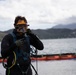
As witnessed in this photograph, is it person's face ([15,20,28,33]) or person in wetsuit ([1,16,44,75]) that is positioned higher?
person's face ([15,20,28,33])

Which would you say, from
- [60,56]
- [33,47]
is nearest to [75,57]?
[60,56]

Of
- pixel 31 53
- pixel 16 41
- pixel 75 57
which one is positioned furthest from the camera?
pixel 75 57

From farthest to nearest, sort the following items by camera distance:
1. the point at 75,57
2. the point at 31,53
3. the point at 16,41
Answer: the point at 75,57 < the point at 31,53 < the point at 16,41

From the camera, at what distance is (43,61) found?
56.4 m

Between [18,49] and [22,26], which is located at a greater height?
[22,26]

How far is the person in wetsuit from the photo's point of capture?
20.5 ft

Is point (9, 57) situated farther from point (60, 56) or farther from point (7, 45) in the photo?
point (60, 56)

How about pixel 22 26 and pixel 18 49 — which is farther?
pixel 18 49

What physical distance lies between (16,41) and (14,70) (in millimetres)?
570

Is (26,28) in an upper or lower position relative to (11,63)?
upper

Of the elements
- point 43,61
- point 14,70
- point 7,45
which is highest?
point 7,45

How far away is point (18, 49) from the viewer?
21.1 feet

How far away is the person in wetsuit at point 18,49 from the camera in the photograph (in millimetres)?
6262

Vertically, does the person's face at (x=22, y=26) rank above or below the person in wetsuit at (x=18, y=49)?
above
